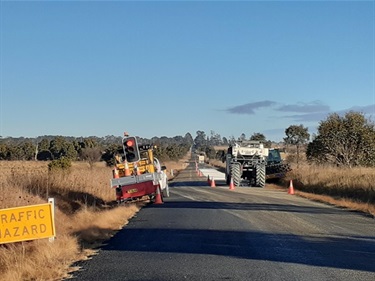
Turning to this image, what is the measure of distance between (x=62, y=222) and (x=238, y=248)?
5.90 metres

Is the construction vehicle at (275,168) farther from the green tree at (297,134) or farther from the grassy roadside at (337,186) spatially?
the green tree at (297,134)

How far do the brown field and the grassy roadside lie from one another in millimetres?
8829

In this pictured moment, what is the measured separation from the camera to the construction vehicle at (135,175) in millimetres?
19828

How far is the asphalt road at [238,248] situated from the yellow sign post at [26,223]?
3.97 feet

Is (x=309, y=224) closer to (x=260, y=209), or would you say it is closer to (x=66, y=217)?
(x=260, y=209)

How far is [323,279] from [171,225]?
662 cm

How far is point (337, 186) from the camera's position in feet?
90.7

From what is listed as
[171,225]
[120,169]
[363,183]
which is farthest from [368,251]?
[363,183]

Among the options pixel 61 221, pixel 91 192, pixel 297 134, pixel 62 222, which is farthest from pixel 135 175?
pixel 297 134

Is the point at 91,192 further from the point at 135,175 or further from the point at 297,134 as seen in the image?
the point at 297,134

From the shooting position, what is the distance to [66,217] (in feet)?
50.1

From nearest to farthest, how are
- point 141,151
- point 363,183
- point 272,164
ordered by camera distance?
point 141,151, point 363,183, point 272,164

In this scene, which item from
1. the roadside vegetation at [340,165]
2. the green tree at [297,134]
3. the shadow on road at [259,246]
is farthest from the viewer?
the green tree at [297,134]

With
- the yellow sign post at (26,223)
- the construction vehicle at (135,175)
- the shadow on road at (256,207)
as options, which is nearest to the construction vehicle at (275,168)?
the construction vehicle at (135,175)
